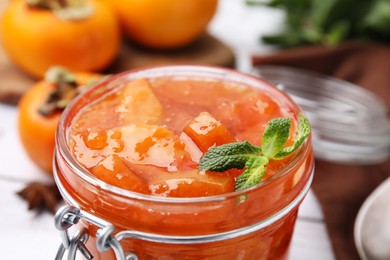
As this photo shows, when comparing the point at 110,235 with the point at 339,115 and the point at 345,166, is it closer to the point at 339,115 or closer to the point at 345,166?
the point at 345,166

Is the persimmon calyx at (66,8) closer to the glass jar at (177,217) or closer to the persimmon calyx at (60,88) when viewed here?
the persimmon calyx at (60,88)

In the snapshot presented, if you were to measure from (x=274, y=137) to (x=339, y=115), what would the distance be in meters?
0.84

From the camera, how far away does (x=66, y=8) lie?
1.89 metres

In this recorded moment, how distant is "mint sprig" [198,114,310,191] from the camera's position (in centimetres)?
101

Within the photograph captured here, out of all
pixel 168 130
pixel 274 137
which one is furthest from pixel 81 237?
pixel 274 137

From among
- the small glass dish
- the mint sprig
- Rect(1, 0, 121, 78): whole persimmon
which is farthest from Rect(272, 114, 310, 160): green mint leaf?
Rect(1, 0, 121, 78): whole persimmon

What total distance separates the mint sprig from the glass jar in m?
0.02

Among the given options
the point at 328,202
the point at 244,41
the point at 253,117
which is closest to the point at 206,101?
the point at 253,117

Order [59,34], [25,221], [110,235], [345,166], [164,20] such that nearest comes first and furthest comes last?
[110,235] < [25,221] < [345,166] < [59,34] < [164,20]

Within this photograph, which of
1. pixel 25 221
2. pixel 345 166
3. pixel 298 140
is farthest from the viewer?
pixel 345 166

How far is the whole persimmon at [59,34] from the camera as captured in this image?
1854 millimetres

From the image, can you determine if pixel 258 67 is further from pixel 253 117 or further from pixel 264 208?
pixel 264 208

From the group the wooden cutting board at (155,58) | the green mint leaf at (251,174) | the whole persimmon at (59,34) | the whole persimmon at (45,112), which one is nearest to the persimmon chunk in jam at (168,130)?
the green mint leaf at (251,174)

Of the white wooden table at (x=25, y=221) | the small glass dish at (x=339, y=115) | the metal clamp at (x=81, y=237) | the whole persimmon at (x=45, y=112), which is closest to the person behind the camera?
the metal clamp at (x=81, y=237)
